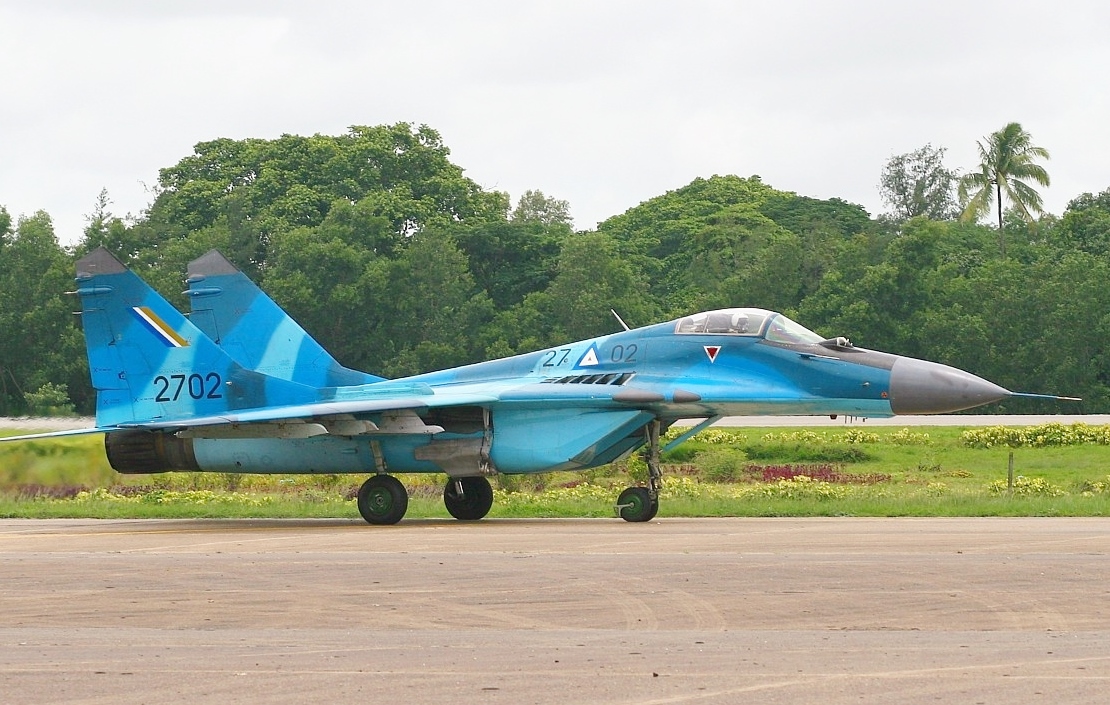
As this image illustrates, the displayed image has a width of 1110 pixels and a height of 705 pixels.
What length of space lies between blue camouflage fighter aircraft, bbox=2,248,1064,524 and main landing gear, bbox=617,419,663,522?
20 millimetres

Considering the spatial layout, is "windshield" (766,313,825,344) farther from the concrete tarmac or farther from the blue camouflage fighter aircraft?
the concrete tarmac

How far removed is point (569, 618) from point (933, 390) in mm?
9237

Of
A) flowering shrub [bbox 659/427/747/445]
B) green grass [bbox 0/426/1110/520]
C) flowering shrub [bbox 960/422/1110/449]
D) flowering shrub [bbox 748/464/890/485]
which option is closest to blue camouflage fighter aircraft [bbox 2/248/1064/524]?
green grass [bbox 0/426/1110/520]

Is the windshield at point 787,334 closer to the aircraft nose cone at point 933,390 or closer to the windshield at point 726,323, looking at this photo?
the windshield at point 726,323

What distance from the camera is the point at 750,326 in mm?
20344

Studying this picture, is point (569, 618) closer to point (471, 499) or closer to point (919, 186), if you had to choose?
point (471, 499)

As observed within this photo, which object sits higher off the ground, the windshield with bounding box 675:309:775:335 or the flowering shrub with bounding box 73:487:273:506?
the windshield with bounding box 675:309:775:335

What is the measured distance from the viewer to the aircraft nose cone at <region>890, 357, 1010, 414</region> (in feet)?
63.1

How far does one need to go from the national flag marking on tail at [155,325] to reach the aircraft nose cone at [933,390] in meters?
10.2

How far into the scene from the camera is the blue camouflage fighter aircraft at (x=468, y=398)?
65.2ft

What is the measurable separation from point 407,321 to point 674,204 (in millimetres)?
25844

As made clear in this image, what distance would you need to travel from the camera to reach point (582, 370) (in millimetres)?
21266

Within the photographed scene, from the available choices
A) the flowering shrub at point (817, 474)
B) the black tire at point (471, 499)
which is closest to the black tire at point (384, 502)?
the black tire at point (471, 499)

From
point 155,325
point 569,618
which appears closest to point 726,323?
point 155,325
